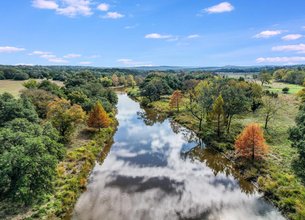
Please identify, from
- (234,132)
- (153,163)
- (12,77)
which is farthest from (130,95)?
(153,163)

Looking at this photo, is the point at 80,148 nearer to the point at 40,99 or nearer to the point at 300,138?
the point at 40,99

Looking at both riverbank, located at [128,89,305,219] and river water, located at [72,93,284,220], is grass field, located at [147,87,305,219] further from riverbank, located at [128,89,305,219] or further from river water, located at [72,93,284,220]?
river water, located at [72,93,284,220]

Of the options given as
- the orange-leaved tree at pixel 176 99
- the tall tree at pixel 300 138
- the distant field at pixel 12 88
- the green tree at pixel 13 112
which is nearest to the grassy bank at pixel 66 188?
the green tree at pixel 13 112

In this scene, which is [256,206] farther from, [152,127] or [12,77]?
[12,77]

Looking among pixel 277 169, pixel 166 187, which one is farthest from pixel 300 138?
pixel 166 187

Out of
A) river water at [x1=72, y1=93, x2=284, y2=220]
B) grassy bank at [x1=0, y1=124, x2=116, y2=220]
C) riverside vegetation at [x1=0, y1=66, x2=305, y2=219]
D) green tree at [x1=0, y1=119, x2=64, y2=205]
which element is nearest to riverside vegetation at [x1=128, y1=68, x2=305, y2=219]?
riverside vegetation at [x1=0, y1=66, x2=305, y2=219]

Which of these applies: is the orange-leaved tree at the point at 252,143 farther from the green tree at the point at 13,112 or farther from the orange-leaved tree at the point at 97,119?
the green tree at the point at 13,112
